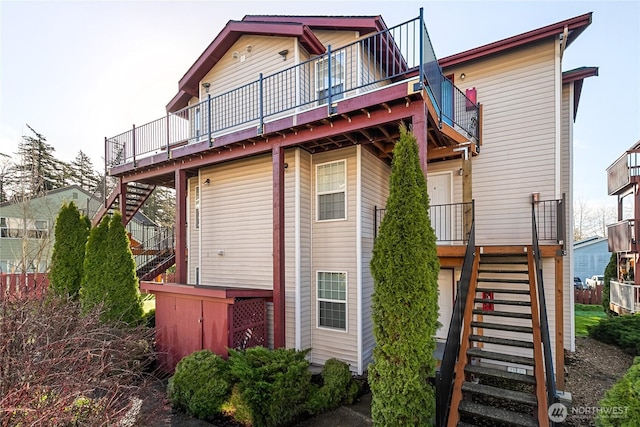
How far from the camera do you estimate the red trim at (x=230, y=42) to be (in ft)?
24.3

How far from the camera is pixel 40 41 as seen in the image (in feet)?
24.0

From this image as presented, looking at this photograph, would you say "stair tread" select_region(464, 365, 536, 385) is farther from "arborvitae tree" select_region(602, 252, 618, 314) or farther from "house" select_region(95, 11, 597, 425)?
Answer: "arborvitae tree" select_region(602, 252, 618, 314)

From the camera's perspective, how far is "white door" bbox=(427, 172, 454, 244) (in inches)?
302

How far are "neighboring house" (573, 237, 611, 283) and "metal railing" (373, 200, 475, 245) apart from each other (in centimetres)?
2618

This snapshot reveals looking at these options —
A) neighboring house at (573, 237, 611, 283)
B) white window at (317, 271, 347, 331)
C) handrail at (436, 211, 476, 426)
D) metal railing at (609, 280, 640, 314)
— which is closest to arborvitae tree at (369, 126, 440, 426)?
handrail at (436, 211, 476, 426)

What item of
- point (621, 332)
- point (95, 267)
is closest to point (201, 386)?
point (95, 267)

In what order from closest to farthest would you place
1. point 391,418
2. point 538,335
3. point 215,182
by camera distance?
point 391,418
point 538,335
point 215,182

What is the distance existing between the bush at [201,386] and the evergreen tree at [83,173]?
110 ft

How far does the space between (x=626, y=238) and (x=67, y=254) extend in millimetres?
19420

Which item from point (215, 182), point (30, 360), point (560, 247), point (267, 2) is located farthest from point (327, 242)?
point (267, 2)

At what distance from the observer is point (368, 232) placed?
723 centimetres

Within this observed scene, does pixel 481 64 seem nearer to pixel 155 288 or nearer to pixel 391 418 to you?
pixel 391 418

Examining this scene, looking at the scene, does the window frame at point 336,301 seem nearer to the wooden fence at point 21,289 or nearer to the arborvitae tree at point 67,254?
the wooden fence at point 21,289

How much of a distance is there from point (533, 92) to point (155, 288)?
9883mm
